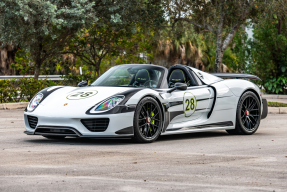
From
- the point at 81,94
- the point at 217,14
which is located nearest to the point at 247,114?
the point at 81,94

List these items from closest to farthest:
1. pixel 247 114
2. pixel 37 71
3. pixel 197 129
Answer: pixel 197 129 → pixel 247 114 → pixel 37 71

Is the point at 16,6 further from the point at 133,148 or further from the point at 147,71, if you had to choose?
the point at 133,148

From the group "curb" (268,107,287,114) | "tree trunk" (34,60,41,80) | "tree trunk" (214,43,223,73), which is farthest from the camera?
"tree trunk" (214,43,223,73)

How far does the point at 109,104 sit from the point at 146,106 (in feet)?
2.25

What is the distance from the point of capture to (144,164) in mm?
6582

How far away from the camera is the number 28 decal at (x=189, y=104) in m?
9.38

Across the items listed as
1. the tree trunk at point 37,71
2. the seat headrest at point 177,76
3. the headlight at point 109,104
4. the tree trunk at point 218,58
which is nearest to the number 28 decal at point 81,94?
the headlight at point 109,104

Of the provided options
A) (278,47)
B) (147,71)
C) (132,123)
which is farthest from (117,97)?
(278,47)

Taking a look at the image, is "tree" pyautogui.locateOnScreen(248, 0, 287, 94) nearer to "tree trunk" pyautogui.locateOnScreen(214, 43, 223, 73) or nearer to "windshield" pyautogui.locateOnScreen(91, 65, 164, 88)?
"tree trunk" pyautogui.locateOnScreen(214, 43, 223, 73)

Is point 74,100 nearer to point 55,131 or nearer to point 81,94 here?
point 81,94

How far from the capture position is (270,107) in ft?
58.4

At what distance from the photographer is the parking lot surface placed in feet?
17.5

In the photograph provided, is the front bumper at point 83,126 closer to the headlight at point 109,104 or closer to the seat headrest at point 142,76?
the headlight at point 109,104

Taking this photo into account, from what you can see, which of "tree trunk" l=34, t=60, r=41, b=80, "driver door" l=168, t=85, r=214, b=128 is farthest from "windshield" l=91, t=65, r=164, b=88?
"tree trunk" l=34, t=60, r=41, b=80
